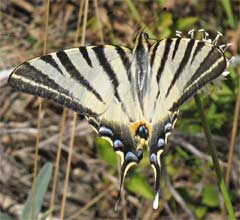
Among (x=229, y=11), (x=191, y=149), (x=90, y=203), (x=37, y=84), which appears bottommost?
(x=90, y=203)

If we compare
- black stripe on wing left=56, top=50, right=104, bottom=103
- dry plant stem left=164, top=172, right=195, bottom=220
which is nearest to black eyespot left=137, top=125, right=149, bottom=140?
black stripe on wing left=56, top=50, right=104, bottom=103

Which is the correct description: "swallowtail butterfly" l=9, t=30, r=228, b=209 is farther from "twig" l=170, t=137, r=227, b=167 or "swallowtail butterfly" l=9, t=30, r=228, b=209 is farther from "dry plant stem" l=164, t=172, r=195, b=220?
"twig" l=170, t=137, r=227, b=167

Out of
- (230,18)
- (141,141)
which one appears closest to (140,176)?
(230,18)

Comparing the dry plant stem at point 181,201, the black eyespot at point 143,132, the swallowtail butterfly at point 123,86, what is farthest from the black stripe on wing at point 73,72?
the dry plant stem at point 181,201

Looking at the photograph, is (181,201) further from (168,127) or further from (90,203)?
(168,127)

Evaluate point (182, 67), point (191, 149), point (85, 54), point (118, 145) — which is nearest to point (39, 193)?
point (118, 145)

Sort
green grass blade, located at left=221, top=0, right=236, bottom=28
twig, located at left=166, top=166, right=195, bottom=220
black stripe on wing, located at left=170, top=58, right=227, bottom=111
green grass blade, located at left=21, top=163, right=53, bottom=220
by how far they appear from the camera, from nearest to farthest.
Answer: black stripe on wing, located at left=170, top=58, right=227, bottom=111 < green grass blade, located at left=21, top=163, right=53, bottom=220 < twig, located at left=166, top=166, right=195, bottom=220 < green grass blade, located at left=221, top=0, right=236, bottom=28

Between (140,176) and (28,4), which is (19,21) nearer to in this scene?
(28,4)
